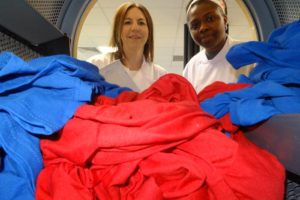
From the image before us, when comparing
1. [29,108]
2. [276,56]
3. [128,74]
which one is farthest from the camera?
[128,74]

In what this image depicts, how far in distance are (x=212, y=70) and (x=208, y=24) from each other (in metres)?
0.17

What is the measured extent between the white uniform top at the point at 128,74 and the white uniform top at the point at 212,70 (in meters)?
0.15

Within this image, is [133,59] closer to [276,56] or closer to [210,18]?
[210,18]

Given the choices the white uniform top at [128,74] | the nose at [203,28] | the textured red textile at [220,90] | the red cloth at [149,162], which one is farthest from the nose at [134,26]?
the red cloth at [149,162]

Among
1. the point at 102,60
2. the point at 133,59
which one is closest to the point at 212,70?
the point at 133,59

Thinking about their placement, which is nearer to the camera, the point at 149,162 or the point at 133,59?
the point at 149,162

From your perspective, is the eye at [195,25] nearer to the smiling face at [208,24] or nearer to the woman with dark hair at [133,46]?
the smiling face at [208,24]

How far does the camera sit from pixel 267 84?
0.42 meters

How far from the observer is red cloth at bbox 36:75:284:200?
1.13 feet

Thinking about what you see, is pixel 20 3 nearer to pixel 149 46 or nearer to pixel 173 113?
pixel 173 113

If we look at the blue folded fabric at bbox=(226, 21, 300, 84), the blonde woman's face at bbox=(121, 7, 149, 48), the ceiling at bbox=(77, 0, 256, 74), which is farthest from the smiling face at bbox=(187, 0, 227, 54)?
the ceiling at bbox=(77, 0, 256, 74)

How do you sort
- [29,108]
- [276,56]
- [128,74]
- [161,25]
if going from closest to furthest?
[29,108] < [276,56] < [128,74] < [161,25]

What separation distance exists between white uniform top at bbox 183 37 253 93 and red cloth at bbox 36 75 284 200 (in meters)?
0.62

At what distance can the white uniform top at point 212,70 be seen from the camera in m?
0.99
